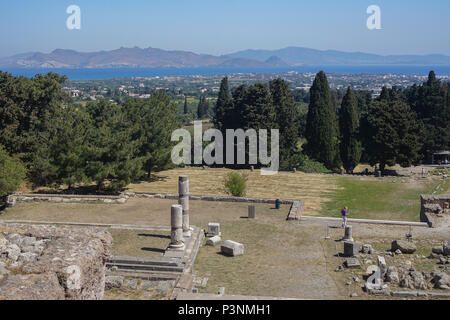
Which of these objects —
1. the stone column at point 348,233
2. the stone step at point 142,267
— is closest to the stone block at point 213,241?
the stone step at point 142,267

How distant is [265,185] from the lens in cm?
3262

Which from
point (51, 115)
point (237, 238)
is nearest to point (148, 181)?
point (51, 115)

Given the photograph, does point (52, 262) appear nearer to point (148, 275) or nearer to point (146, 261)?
point (148, 275)

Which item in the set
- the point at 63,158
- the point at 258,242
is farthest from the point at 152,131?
the point at 258,242

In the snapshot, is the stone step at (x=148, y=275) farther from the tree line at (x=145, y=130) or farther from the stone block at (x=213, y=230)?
the tree line at (x=145, y=130)

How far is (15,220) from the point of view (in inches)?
848

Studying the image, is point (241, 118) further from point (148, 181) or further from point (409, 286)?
point (409, 286)

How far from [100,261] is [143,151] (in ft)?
62.5

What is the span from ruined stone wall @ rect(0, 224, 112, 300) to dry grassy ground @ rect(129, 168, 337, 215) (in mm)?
15464

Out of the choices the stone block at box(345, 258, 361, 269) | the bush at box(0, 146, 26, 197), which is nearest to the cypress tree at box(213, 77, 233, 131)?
the bush at box(0, 146, 26, 197)

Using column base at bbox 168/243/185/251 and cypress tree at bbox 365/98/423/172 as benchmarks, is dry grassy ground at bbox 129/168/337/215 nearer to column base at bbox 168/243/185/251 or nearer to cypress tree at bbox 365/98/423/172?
cypress tree at bbox 365/98/423/172

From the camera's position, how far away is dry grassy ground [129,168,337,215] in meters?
30.0

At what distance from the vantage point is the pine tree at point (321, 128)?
4662cm

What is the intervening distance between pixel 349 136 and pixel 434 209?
24.1 metres
